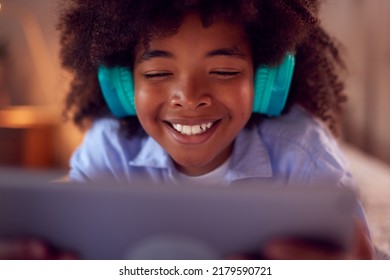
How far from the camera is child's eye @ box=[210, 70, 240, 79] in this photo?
1.98ft

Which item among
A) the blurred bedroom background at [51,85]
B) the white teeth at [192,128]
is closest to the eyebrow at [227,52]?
the white teeth at [192,128]

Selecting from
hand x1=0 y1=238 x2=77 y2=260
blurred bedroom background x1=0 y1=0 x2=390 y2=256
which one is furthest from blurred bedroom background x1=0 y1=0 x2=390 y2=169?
hand x1=0 y1=238 x2=77 y2=260

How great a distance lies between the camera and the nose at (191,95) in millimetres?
590

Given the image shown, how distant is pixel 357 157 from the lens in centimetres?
172

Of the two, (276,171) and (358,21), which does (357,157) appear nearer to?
(358,21)

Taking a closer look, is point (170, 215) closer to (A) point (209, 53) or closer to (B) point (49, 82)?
(A) point (209, 53)

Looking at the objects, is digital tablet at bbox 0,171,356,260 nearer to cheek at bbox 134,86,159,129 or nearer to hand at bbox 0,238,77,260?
hand at bbox 0,238,77,260

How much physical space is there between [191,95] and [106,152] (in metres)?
0.30

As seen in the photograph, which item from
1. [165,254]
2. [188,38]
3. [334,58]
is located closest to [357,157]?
[334,58]

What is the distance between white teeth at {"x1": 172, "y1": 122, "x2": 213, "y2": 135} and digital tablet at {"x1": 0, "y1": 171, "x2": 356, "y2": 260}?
0.28 m

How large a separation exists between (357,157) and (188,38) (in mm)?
1296

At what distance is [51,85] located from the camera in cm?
201

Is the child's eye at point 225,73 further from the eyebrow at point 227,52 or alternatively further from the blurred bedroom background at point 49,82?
the blurred bedroom background at point 49,82

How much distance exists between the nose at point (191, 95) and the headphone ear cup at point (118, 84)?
101mm
